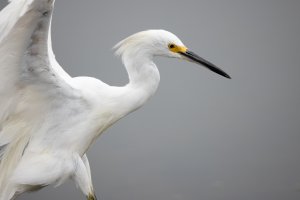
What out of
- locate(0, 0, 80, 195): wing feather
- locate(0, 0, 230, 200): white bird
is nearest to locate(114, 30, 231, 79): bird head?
locate(0, 0, 230, 200): white bird

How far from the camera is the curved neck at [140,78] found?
248 centimetres

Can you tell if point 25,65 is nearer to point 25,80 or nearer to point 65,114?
point 25,80

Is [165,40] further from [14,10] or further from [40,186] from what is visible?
[40,186]

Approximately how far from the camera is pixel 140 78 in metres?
2.51

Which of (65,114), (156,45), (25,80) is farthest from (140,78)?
(25,80)

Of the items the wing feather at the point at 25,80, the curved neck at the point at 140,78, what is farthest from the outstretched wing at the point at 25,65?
the curved neck at the point at 140,78

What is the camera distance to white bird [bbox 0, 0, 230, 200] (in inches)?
95.0

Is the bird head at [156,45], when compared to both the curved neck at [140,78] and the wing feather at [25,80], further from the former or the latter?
the wing feather at [25,80]

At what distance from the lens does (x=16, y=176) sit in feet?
8.09

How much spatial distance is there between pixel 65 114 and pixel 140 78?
426mm

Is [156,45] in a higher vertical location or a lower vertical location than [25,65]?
higher

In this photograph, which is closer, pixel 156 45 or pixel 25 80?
pixel 25 80

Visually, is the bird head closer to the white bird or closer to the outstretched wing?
the white bird

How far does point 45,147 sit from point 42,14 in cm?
79
